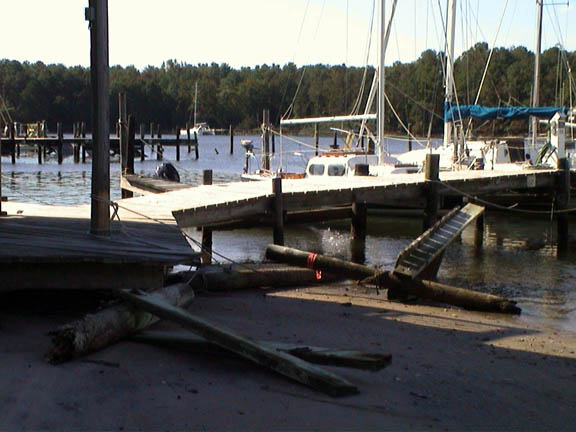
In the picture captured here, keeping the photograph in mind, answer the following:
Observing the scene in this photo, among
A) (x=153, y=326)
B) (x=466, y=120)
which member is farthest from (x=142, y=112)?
(x=153, y=326)

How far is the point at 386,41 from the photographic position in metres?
28.5

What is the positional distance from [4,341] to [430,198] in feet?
41.2

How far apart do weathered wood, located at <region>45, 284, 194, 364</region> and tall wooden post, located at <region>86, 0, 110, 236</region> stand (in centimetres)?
197

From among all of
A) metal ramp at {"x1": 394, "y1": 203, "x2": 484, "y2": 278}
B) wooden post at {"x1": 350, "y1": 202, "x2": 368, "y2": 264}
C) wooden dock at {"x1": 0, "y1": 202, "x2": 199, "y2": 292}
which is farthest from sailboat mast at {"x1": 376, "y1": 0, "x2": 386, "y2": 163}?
wooden dock at {"x1": 0, "y1": 202, "x2": 199, "y2": 292}

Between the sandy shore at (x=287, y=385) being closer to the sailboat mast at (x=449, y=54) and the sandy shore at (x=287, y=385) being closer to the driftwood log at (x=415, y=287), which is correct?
the driftwood log at (x=415, y=287)

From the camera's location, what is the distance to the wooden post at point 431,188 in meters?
18.8

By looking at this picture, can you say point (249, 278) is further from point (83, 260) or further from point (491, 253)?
point (491, 253)

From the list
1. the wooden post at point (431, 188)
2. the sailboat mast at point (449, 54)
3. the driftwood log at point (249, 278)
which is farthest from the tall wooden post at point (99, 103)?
the sailboat mast at point (449, 54)

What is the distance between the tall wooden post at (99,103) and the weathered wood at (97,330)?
1965 millimetres

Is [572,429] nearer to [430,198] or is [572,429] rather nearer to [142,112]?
[430,198]

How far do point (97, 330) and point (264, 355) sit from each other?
168 centimetres

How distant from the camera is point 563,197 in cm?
2181

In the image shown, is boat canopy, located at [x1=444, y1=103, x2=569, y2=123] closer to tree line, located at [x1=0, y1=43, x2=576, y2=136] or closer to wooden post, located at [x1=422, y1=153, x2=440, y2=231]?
wooden post, located at [x1=422, y1=153, x2=440, y2=231]

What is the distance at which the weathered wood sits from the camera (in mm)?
7418
